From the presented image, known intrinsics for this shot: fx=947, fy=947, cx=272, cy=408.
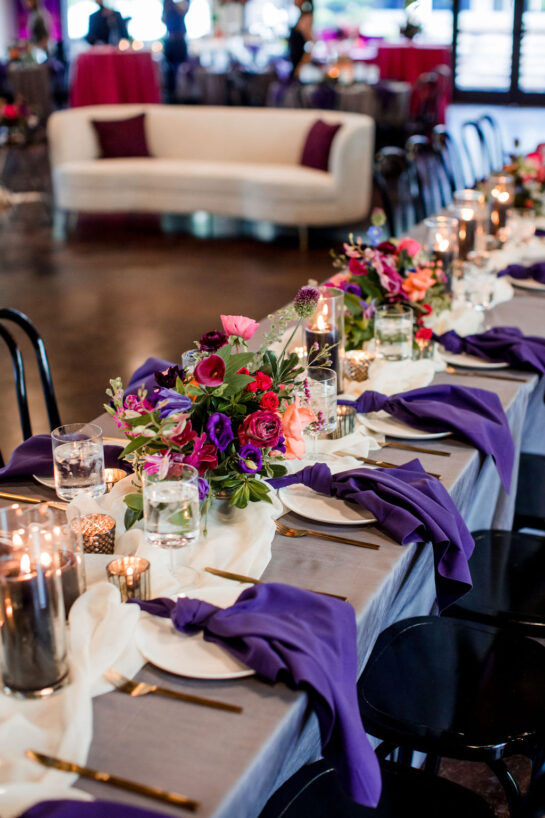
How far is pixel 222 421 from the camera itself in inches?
59.1

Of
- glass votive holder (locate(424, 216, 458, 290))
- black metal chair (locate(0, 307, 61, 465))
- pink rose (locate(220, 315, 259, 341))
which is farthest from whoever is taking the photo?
glass votive holder (locate(424, 216, 458, 290))

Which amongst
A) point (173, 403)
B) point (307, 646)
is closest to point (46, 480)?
point (173, 403)

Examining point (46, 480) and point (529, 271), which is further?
point (529, 271)

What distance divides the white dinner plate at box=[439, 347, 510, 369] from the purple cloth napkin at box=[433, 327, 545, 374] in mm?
11

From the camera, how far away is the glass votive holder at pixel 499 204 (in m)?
3.74

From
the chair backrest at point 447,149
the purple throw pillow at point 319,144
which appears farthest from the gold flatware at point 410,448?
the purple throw pillow at point 319,144

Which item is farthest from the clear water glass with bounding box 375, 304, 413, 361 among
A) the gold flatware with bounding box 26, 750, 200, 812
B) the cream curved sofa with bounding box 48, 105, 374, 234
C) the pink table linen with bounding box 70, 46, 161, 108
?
the pink table linen with bounding box 70, 46, 161, 108

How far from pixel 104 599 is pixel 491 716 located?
690mm

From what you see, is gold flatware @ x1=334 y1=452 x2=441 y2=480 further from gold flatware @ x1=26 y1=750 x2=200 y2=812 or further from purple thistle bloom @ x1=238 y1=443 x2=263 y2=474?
gold flatware @ x1=26 y1=750 x2=200 y2=812

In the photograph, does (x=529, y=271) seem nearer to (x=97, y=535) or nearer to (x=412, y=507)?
(x=412, y=507)

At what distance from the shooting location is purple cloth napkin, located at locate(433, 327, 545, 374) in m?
2.38

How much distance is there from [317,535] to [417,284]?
3.34 feet

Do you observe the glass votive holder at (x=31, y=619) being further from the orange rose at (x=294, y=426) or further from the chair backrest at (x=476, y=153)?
the chair backrest at (x=476, y=153)

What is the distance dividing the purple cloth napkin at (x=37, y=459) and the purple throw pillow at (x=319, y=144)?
222 inches
